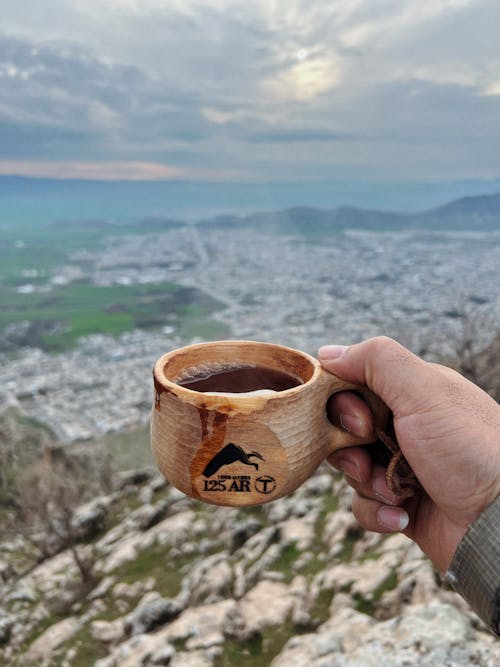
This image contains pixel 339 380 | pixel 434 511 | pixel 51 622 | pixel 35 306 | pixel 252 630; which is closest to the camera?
pixel 339 380

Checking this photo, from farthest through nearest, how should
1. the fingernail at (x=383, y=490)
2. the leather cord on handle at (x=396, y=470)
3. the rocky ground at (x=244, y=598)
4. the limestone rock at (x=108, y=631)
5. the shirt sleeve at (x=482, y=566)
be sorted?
1. the limestone rock at (x=108, y=631)
2. the rocky ground at (x=244, y=598)
3. the fingernail at (x=383, y=490)
4. the leather cord on handle at (x=396, y=470)
5. the shirt sleeve at (x=482, y=566)

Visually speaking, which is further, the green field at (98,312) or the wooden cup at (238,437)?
the green field at (98,312)

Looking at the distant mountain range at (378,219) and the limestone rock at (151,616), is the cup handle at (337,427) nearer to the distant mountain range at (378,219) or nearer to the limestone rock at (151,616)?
the limestone rock at (151,616)

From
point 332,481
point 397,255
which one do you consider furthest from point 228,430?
point 397,255

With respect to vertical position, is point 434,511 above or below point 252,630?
above

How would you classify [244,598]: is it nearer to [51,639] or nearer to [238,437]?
[51,639]

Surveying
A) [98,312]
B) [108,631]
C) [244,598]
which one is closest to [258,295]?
[98,312]

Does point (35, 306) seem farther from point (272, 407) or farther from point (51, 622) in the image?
point (272, 407)

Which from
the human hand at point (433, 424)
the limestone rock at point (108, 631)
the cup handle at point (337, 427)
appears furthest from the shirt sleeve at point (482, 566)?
the limestone rock at point (108, 631)
